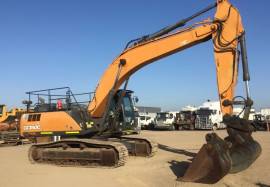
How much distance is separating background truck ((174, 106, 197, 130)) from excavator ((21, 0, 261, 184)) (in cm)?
2686

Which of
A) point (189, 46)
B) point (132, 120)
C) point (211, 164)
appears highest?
point (189, 46)

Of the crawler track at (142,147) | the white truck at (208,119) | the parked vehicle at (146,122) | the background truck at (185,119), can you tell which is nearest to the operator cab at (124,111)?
the crawler track at (142,147)

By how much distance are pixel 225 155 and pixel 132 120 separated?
687 centimetres

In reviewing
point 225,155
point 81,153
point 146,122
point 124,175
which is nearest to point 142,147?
point 81,153

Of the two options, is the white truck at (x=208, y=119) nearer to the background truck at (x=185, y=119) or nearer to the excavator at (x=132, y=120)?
the background truck at (x=185, y=119)

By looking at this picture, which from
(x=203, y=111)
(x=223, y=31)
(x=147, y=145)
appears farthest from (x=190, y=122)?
(x=223, y=31)

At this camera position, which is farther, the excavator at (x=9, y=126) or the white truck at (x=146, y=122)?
the white truck at (x=146, y=122)

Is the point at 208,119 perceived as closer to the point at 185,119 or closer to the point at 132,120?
the point at 185,119

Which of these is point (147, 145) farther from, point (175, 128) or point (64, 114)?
point (175, 128)

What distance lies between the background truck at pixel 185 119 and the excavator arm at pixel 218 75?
28.4m

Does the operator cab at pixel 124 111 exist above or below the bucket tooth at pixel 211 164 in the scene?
above

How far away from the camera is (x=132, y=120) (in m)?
15.3

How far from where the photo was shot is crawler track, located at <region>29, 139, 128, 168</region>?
12.2 metres

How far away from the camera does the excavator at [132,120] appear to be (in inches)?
368
